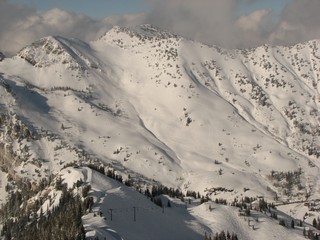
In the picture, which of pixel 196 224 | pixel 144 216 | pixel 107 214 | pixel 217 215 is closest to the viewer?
pixel 107 214

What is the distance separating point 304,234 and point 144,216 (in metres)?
66.4

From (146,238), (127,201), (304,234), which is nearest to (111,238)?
(146,238)

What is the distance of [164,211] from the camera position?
186250 millimetres

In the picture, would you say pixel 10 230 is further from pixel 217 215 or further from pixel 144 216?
pixel 217 215

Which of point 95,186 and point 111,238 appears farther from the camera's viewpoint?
point 95,186

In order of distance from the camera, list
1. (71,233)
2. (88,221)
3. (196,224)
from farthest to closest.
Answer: (196,224) → (88,221) → (71,233)

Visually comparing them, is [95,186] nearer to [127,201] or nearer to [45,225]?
[127,201]

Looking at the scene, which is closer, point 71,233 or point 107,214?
point 71,233

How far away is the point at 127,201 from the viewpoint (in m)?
179

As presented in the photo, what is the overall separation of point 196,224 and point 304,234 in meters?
44.2

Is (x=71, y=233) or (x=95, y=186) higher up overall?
(x=95, y=186)

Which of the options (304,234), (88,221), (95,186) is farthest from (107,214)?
(304,234)

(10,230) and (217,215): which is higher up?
(217,215)

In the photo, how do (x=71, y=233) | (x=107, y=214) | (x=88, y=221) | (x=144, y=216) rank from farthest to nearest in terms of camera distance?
(x=144, y=216) < (x=107, y=214) < (x=88, y=221) < (x=71, y=233)
